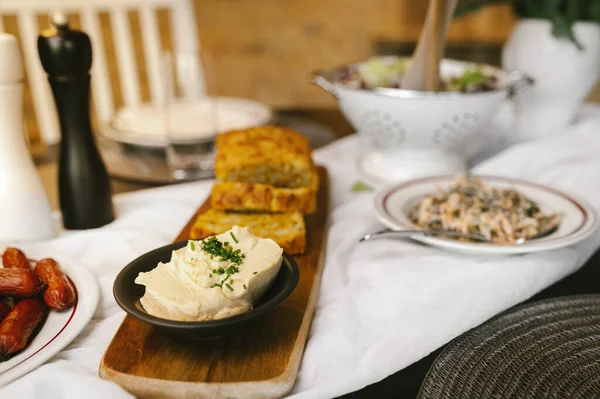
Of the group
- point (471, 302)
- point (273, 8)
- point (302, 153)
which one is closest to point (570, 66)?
point (302, 153)

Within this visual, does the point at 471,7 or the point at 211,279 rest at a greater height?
the point at 471,7

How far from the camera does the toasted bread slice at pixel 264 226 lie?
40.0 inches

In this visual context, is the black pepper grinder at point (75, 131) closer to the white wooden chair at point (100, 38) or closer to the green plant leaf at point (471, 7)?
the white wooden chair at point (100, 38)

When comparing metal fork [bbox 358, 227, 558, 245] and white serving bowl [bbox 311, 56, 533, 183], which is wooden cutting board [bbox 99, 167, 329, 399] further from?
white serving bowl [bbox 311, 56, 533, 183]

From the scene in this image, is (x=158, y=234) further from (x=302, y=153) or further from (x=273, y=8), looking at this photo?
(x=273, y=8)

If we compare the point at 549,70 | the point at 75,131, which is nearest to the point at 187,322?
the point at 75,131

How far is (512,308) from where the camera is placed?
920 mm

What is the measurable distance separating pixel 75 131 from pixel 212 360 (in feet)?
1.90

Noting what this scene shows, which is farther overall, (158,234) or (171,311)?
(158,234)

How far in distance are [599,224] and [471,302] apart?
1.14ft

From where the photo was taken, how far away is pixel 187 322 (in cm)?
68

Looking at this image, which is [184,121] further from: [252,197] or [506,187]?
[506,187]

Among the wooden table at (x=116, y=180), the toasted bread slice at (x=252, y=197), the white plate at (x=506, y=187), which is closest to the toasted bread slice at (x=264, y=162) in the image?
the toasted bread slice at (x=252, y=197)

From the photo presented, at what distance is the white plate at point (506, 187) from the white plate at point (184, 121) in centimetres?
53
